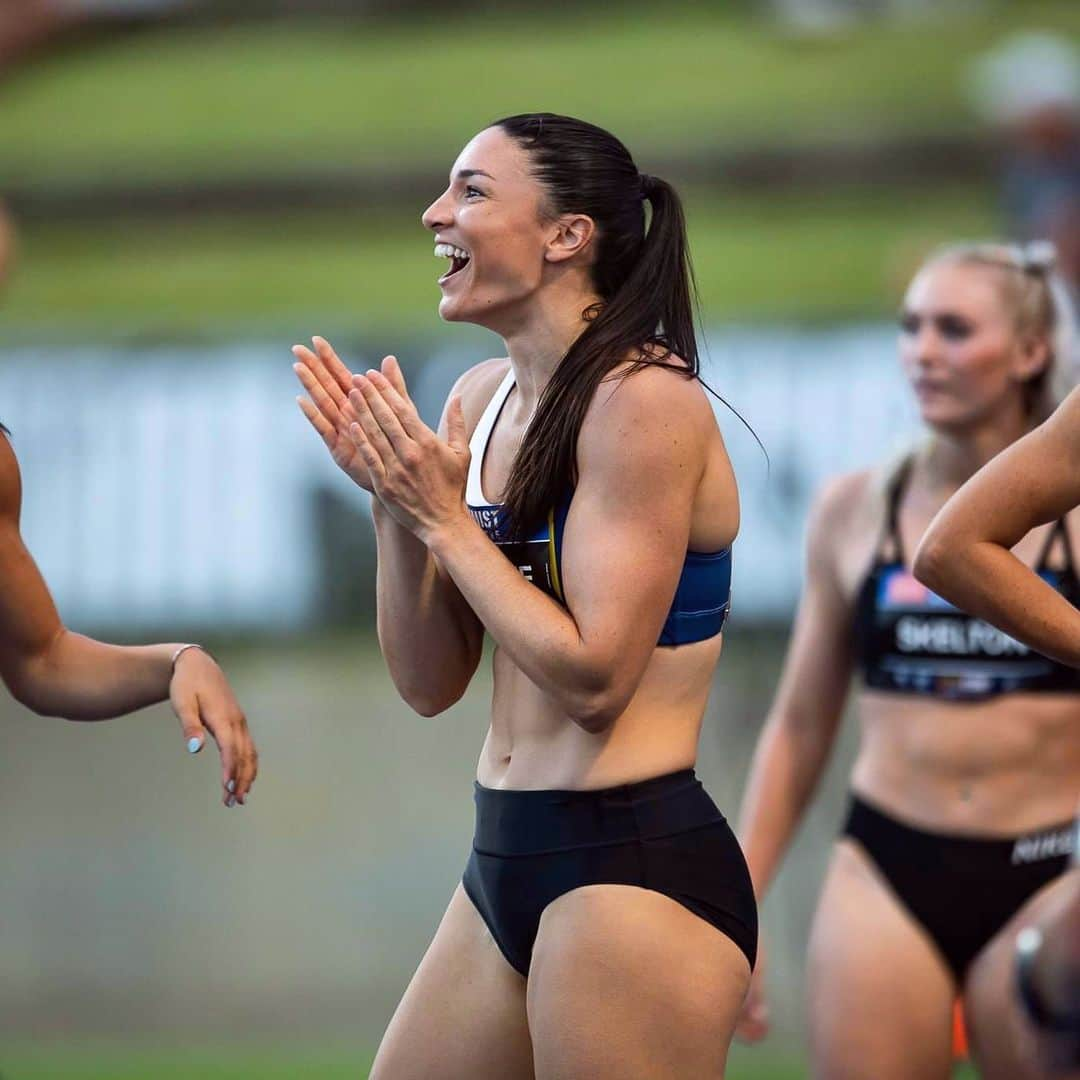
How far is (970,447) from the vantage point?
3.94 meters

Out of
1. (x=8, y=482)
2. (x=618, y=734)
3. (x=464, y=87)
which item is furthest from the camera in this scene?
(x=464, y=87)

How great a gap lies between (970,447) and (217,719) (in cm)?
178

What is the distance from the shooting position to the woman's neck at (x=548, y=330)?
2877 millimetres

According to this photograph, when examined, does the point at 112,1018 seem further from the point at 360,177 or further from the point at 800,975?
the point at 360,177

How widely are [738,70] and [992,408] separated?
6488mm

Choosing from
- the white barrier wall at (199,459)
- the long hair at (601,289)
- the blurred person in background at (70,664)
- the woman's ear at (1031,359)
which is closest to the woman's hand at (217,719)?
the blurred person in background at (70,664)

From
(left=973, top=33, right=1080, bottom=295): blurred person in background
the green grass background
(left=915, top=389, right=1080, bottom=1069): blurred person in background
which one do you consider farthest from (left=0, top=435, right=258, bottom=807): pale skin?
the green grass background

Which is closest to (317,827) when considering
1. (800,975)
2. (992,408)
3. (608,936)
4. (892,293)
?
(800,975)

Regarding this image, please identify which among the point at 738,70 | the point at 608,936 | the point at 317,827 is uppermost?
the point at 738,70

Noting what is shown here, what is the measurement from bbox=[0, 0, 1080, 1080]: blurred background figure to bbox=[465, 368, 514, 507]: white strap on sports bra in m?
1.41

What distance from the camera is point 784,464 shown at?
7.80 m

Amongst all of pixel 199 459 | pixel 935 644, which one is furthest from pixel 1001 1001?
pixel 199 459

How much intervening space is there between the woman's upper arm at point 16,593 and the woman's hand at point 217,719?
10.3 inches

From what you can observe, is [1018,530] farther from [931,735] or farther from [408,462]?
[931,735]
